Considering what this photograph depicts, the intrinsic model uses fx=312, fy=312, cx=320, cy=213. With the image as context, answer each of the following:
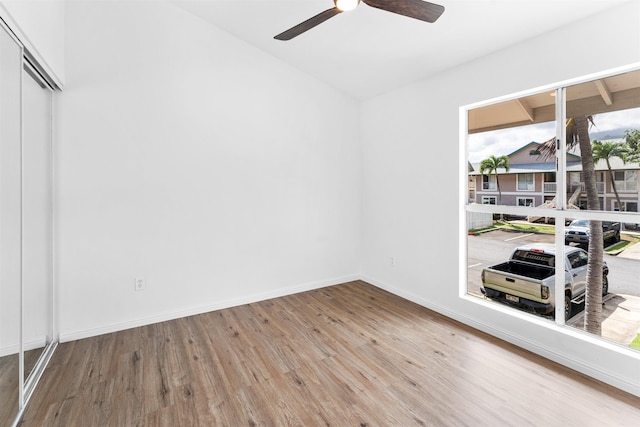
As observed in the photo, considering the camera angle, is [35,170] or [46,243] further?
[46,243]

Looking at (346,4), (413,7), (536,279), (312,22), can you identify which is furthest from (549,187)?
(312,22)

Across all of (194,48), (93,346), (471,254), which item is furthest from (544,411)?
(194,48)

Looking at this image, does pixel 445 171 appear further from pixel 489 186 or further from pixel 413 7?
pixel 413 7

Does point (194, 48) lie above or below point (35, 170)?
above

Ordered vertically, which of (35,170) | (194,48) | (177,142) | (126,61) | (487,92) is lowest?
(35,170)

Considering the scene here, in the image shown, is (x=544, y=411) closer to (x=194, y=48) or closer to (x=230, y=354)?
(x=230, y=354)

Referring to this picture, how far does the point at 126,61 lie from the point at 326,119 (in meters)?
2.22

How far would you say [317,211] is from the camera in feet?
13.3

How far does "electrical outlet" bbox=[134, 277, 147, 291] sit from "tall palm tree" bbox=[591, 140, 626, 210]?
392 centimetres

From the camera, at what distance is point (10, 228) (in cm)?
176

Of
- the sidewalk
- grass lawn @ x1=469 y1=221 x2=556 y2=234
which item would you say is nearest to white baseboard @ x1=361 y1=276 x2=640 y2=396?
the sidewalk

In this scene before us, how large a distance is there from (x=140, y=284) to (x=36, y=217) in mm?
1051

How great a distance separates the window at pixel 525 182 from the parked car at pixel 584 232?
417 mm

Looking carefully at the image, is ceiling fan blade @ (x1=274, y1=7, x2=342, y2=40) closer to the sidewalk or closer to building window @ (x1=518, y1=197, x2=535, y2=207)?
building window @ (x1=518, y1=197, x2=535, y2=207)
